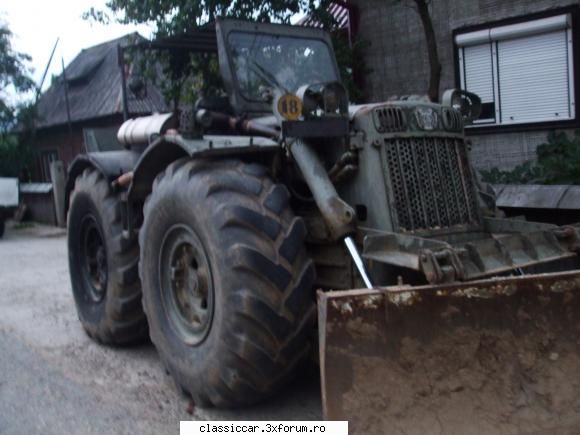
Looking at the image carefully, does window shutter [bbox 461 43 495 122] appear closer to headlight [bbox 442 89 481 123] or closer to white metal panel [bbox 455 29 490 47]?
white metal panel [bbox 455 29 490 47]

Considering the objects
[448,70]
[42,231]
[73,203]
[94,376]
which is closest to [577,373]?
[94,376]

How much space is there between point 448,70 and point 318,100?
20.4 ft

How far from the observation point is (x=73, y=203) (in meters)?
6.11

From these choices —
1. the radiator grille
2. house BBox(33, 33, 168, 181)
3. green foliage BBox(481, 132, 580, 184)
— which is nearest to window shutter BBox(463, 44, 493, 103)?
green foliage BBox(481, 132, 580, 184)

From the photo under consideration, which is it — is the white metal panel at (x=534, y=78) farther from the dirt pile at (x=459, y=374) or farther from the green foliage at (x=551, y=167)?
the dirt pile at (x=459, y=374)

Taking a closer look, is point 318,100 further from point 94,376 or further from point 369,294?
point 94,376

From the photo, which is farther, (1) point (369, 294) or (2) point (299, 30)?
(2) point (299, 30)

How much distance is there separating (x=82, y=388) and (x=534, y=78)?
7.03 metres

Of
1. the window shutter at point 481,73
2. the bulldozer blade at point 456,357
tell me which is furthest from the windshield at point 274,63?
the window shutter at point 481,73

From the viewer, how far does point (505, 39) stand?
918 cm

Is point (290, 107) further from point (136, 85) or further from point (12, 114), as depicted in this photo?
point (12, 114)

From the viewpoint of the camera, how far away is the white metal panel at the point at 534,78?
28.7 feet

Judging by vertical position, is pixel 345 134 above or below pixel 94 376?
above

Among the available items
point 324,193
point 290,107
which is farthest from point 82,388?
point 290,107
